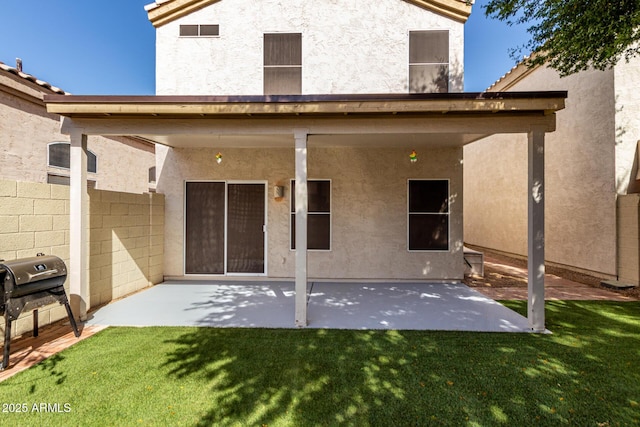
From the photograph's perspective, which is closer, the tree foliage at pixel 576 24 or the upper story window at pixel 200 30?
the tree foliage at pixel 576 24

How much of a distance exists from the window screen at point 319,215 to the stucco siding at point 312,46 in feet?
7.82

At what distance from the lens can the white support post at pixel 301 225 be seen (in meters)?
4.53

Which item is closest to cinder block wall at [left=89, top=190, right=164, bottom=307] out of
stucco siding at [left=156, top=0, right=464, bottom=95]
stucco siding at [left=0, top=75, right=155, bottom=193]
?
stucco siding at [left=156, top=0, right=464, bottom=95]

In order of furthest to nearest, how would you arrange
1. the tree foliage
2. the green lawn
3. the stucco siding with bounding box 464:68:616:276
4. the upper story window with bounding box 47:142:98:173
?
the upper story window with bounding box 47:142:98:173 < the stucco siding with bounding box 464:68:616:276 < the tree foliage < the green lawn

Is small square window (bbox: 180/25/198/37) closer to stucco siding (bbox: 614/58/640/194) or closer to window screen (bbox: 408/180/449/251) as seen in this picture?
window screen (bbox: 408/180/449/251)

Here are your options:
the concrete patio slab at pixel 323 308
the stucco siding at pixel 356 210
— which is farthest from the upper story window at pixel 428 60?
the concrete patio slab at pixel 323 308

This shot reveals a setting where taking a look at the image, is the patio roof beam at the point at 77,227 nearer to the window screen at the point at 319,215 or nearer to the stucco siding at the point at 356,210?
the stucco siding at the point at 356,210

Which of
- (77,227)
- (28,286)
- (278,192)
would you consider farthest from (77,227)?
(278,192)

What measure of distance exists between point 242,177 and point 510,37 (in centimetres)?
719

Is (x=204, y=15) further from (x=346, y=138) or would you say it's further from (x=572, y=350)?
(x=572, y=350)

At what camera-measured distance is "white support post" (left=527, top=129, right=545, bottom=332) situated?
4.36 metres

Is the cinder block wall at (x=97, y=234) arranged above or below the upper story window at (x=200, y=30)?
below

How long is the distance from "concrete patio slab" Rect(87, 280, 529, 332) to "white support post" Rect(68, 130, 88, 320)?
1.28 ft

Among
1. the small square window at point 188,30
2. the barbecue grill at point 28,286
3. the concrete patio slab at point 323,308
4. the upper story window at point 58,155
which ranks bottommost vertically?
the concrete patio slab at point 323,308
